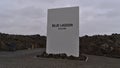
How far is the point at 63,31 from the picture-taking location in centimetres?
1872

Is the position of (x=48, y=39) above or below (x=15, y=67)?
above

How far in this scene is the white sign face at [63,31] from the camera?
18.4m

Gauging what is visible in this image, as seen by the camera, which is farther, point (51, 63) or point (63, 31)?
point (63, 31)

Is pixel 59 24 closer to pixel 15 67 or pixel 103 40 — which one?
pixel 15 67

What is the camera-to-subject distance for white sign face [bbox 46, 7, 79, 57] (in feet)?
60.3

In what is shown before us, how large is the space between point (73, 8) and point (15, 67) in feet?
31.9

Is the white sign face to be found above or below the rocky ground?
above

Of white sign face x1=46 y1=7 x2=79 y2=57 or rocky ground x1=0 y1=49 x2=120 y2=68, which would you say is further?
white sign face x1=46 y1=7 x2=79 y2=57

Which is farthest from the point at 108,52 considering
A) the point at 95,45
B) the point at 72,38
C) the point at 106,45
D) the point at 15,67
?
the point at 15,67

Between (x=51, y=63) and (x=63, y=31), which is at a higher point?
(x=63, y=31)

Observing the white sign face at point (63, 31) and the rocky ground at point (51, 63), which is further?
the white sign face at point (63, 31)

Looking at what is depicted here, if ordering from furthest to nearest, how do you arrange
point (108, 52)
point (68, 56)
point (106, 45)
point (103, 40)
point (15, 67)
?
1. point (103, 40)
2. point (106, 45)
3. point (108, 52)
4. point (68, 56)
5. point (15, 67)

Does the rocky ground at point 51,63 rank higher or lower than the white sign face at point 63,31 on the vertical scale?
lower

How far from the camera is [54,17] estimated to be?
1917 cm
